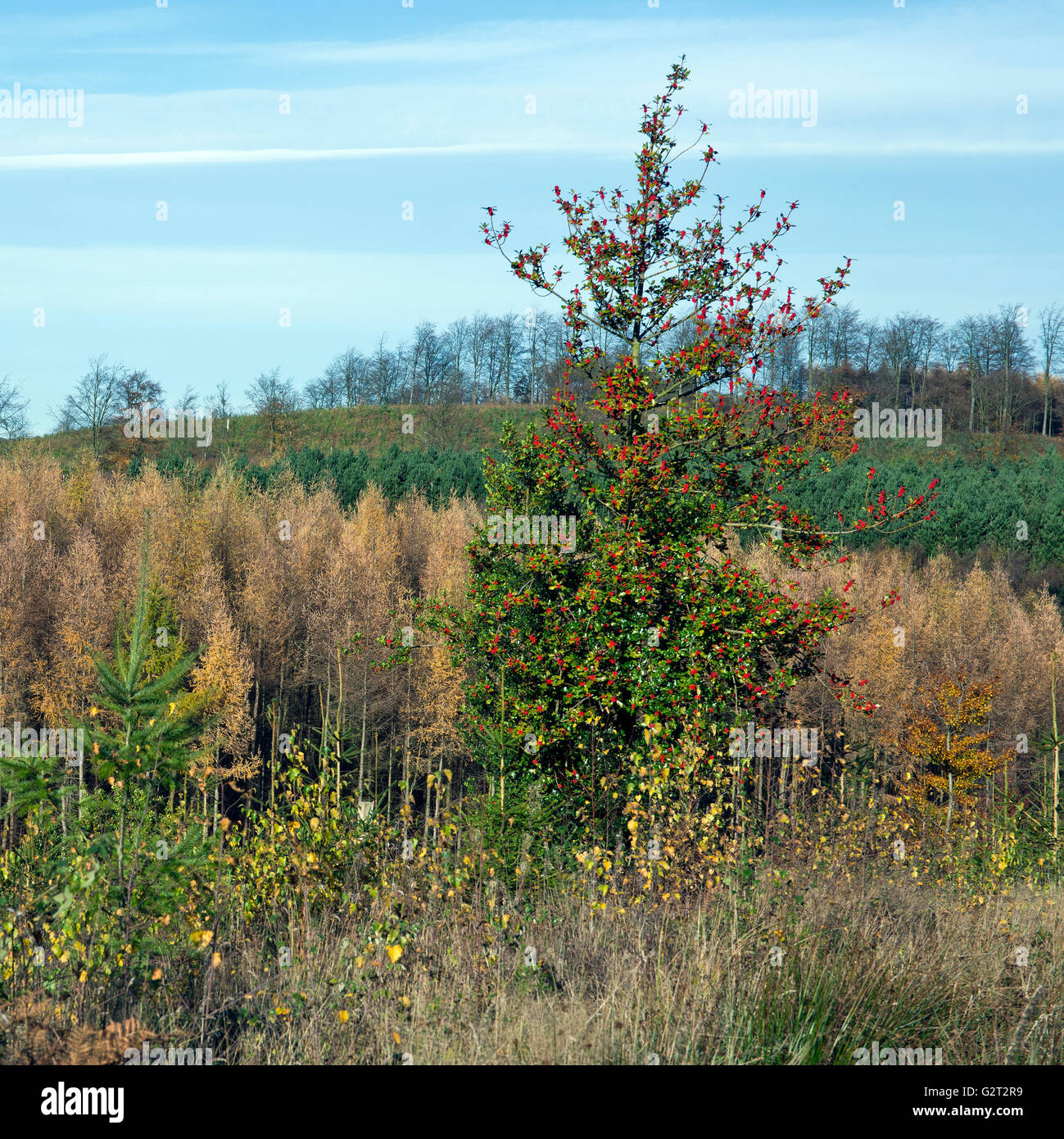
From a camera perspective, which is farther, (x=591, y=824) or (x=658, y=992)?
(x=591, y=824)

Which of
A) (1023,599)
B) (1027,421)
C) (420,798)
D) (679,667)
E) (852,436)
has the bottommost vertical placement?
(420,798)

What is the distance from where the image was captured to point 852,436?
11.0 m

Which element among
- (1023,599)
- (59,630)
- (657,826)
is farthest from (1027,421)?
(657,826)

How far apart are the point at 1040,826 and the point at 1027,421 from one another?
279 ft

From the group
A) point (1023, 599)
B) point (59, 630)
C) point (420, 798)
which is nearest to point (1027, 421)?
point (1023, 599)

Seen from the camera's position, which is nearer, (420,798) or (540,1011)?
(540,1011)

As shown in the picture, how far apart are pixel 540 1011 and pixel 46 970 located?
2.24m

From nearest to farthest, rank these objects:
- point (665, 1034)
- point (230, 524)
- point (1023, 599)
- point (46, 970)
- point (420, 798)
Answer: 1. point (665, 1034)
2. point (46, 970)
3. point (420, 798)
4. point (230, 524)
5. point (1023, 599)

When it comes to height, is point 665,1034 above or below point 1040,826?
above

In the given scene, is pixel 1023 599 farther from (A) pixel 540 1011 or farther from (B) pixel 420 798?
(A) pixel 540 1011

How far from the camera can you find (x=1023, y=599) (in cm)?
4706

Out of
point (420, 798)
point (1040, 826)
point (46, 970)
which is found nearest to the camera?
point (46, 970)

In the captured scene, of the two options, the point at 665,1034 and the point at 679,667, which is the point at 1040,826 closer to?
the point at 679,667

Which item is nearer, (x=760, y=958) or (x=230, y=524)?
(x=760, y=958)
